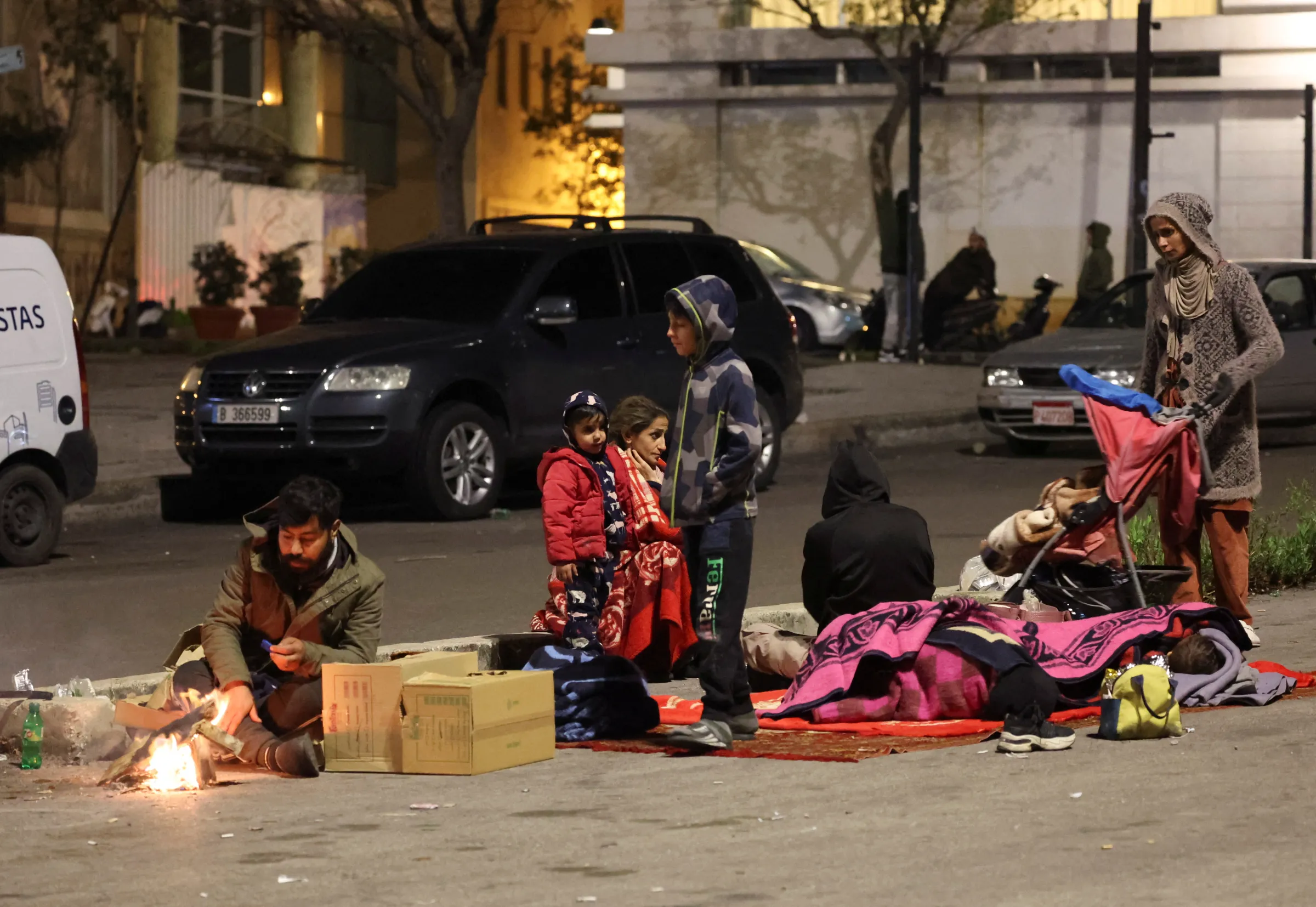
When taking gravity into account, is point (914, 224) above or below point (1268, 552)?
above

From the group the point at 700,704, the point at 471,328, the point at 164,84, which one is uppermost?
the point at 164,84

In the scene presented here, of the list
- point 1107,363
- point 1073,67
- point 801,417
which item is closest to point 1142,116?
point 1073,67

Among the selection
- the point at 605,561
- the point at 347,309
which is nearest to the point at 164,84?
the point at 347,309

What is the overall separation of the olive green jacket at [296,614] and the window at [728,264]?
940 cm

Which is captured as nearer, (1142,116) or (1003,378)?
(1003,378)

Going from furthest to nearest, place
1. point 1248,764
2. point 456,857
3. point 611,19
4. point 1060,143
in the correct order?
1. point 611,19
2. point 1060,143
3. point 1248,764
4. point 456,857

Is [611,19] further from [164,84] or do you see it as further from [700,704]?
[700,704]

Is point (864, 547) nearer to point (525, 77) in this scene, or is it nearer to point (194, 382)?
point (194, 382)

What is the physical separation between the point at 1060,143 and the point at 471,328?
69.6 feet

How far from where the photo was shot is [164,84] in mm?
40375

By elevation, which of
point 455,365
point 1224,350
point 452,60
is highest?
point 452,60

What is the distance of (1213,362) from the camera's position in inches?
362

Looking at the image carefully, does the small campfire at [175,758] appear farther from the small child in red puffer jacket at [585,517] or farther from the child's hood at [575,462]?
the child's hood at [575,462]

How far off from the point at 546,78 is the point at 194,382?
37569 mm
